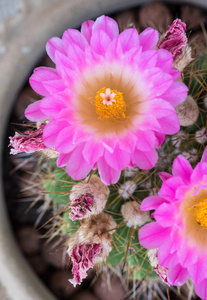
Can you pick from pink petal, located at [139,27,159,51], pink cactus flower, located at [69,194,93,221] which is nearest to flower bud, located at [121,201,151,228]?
pink cactus flower, located at [69,194,93,221]

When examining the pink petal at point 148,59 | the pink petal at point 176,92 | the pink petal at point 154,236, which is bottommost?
the pink petal at point 154,236

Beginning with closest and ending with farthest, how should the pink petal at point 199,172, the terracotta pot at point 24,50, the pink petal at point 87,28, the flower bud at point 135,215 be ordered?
the pink petal at point 199,172 < the pink petal at point 87,28 < the flower bud at point 135,215 < the terracotta pot at point 24,50

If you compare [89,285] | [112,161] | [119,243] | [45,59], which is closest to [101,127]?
[112,161]

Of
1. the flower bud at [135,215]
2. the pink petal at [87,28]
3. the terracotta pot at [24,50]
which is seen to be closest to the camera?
the pink petal at [87,28]

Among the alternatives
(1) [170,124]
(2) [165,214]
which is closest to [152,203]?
A: (2) [165,214]

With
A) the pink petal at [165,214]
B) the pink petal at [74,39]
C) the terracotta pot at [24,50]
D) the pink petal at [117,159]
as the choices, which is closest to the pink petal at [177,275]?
the pink petal at [165,214]

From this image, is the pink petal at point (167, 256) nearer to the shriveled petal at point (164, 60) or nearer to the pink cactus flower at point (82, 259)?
the pink cactus flower at point (82, 259)

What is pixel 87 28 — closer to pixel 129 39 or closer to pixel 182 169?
pixel 129 39

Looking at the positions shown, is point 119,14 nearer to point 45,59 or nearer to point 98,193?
point 45,59
